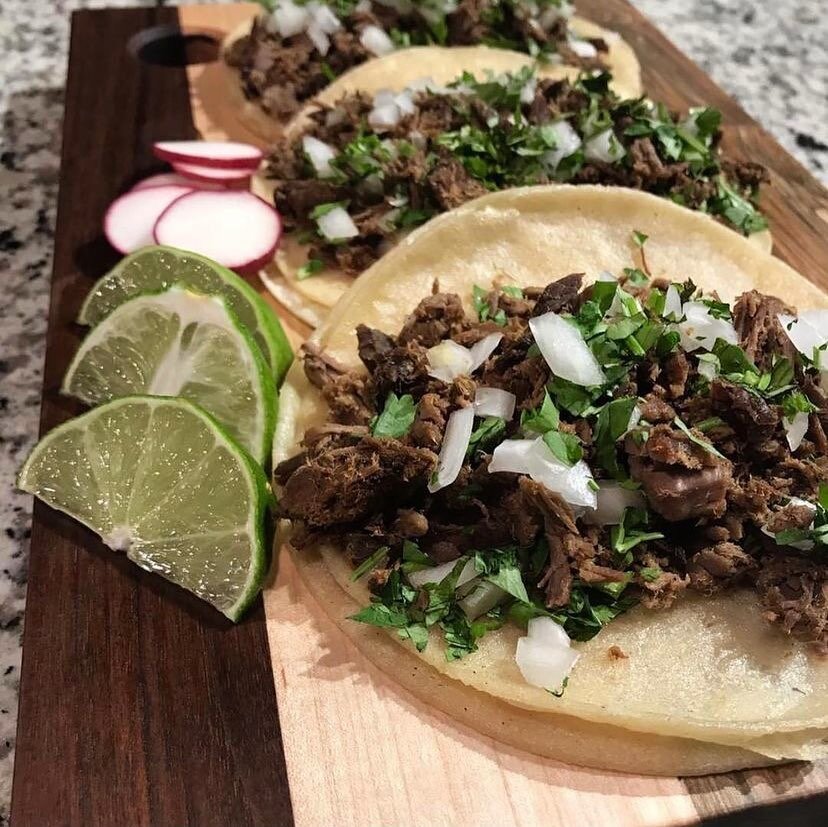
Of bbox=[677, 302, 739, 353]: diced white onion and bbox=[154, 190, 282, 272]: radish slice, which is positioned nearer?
bbox=[677, 302, 739, 353]: diced white onion

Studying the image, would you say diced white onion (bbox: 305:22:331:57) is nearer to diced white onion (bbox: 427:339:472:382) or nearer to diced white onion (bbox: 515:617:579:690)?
diced white onion (bbox: 427:339:472:382)

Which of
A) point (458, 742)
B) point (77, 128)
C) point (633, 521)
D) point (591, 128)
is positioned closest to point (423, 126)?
point (591, 128)

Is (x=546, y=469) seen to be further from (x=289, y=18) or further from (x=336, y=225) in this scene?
(x=289, y=18)

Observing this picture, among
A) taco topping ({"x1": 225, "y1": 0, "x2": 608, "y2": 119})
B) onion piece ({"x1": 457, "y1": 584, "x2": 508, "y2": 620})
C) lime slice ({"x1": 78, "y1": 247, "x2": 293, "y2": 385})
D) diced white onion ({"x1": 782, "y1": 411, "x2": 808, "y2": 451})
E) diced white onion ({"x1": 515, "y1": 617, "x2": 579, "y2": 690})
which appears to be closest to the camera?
diced white onion ({"x1": 515, "y1": 617, "x2": 579, "y2": 690})

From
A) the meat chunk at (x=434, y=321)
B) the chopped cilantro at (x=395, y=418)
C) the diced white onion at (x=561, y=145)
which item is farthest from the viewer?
the diced white onion at (x=561, y=145)

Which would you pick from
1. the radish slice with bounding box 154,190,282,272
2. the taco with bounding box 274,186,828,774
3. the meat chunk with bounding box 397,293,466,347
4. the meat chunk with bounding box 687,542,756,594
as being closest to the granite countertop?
the radish slice with bounding box 154,190,282,272

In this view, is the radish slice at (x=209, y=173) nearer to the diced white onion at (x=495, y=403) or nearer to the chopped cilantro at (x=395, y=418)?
the chopped cilantro at (x=395, y=418)

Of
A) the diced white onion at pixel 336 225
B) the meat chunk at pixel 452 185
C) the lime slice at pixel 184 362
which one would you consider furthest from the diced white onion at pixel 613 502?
the diced white onion at pixel 336 225
